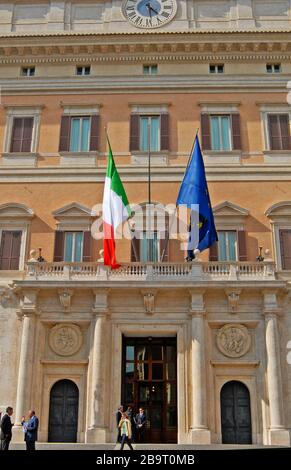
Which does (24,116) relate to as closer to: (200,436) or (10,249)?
(10,249)

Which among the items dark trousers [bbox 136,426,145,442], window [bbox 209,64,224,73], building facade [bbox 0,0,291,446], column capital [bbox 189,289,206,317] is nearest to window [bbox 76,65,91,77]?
building facade [bbox 0,0,291,446]

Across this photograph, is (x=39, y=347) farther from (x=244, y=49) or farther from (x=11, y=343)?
(x=244, y=49)

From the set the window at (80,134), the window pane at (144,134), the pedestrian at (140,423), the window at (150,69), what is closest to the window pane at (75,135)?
the window at (80,134)

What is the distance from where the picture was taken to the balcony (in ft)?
70.7

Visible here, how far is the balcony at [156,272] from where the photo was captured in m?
21.6

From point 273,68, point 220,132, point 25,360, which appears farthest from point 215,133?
point 25,360

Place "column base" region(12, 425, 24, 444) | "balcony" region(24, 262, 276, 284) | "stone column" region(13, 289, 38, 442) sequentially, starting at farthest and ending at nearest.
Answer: "balcony" region(24, 262, 276, 284), "stone column" region(13, 289, 38, 442), "column base" region(12, 425, 24, 444)

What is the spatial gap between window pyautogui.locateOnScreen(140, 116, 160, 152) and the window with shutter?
631cm

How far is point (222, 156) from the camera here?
24.8 meters

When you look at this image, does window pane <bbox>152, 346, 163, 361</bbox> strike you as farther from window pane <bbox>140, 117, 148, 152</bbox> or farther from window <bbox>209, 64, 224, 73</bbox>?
window <bbox>209, 64, 224, 73</bbox>

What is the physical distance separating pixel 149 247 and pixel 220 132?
6049 millimetres

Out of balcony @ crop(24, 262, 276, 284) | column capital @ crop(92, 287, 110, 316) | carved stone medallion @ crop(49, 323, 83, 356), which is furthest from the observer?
carved stone medallion @ crop(49, 323, 83, 356)

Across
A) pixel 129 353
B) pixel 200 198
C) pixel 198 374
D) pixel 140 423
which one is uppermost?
pixel 200 198

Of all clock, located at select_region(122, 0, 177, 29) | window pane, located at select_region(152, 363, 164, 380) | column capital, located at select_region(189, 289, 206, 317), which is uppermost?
clock, located at select_region(122, 0, 177, 29)
